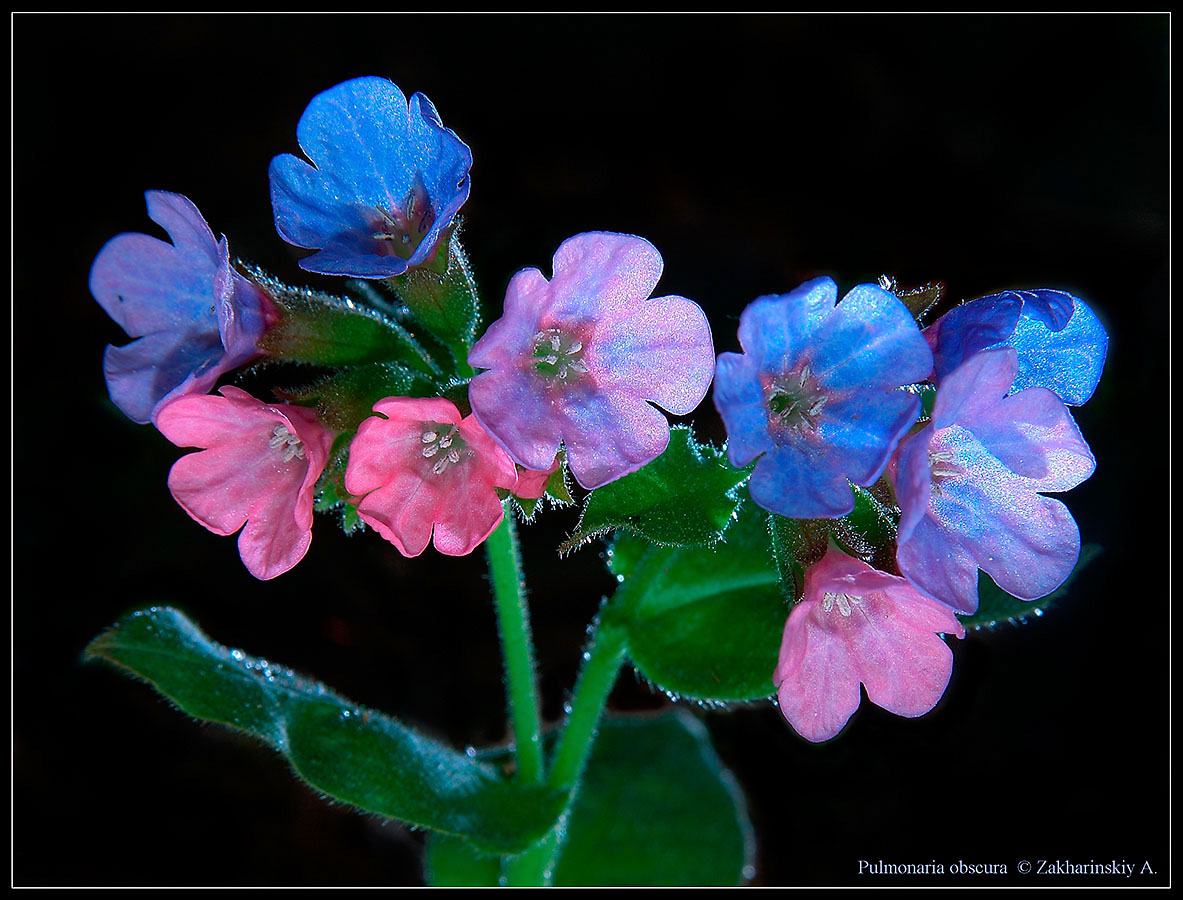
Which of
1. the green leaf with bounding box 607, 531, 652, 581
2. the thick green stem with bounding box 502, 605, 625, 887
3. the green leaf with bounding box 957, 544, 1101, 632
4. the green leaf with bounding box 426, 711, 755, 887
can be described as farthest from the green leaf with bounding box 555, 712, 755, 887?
the green leaf with bounding box 957, 544, 1101, 632

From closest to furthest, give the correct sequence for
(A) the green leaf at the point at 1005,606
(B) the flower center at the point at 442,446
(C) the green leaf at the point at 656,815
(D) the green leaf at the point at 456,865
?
(B) the flower center at the point at 442,446 → (A) the green leaf at the point at 1005,606 → (D) the green leaf at the point at 456,865 → (C) the green leaf at the point at 656,815

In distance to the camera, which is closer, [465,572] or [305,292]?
[305,292]

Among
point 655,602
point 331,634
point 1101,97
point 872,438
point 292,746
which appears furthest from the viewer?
point 1101,97

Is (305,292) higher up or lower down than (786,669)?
higher up

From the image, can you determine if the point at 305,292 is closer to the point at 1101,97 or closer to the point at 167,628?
the point at 167,628

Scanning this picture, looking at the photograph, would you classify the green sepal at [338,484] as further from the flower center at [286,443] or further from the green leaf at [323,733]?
the green leaf at [323,733]

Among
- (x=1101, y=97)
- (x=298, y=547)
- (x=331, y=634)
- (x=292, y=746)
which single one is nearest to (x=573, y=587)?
(x=331, y=634)

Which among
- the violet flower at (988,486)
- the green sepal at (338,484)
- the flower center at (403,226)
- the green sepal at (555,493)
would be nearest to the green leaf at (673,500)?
the green sepal at (555,493)

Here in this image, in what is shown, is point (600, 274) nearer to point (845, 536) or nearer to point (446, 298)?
point (446, 298)

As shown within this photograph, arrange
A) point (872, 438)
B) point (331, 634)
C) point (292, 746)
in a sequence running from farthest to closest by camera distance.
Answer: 1. point (331, 634)
2. point (292, 746)
3. point (872, 438)
